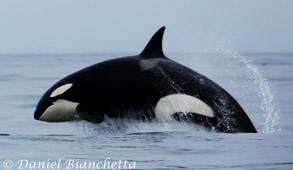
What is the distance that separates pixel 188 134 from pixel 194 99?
66 centimetres

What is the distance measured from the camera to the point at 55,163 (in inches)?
335

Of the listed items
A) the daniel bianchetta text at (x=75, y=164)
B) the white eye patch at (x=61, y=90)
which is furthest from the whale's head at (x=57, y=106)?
the daniel bianchetta text at (x=75, y=164)

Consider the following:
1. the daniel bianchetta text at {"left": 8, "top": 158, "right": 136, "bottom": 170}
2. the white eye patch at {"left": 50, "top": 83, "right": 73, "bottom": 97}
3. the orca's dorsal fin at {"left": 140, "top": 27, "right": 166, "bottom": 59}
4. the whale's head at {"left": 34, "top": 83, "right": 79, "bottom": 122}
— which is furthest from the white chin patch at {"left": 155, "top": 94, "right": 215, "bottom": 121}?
the daniel bianchetta text at {"left": 8, "top": 158, "right": 136, "bottom": 170}

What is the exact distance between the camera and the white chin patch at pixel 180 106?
1104 cm

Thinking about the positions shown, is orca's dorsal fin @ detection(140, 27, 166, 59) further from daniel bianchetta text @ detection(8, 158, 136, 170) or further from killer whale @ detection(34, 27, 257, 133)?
daniel bianchetta text @ detection(8, 158, 136, 170)

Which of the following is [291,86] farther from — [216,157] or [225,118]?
[216,157]

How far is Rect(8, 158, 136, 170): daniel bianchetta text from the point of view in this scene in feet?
27.1

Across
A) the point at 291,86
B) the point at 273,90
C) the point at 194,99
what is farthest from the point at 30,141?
the point at 291,86

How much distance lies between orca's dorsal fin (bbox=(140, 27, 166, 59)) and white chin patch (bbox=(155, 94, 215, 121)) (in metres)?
0.85

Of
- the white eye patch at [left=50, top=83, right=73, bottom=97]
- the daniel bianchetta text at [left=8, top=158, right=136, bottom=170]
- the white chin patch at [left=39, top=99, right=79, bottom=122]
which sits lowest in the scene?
the daniel bianchetta text at [left=8, top=158, right=136, bottom=170]

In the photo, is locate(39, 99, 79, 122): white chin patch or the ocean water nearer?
the ocean water

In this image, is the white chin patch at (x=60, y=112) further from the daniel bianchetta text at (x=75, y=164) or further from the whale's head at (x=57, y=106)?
the daniel bianchetta text at (x=75, y=164)

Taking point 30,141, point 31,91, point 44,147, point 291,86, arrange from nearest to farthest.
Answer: point 44,147
point 30,141
point 31,91
point 291,86

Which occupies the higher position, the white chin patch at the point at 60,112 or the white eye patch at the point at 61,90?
the white eye patch at the point at 61,90
